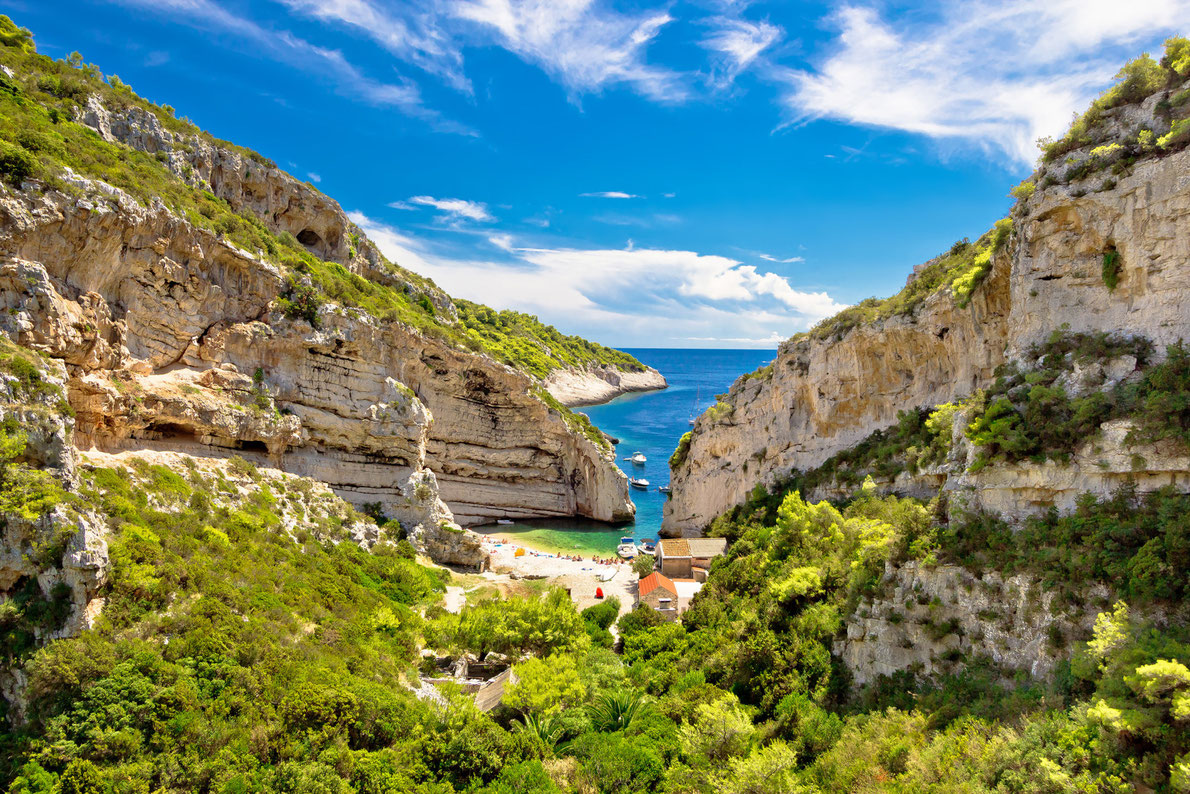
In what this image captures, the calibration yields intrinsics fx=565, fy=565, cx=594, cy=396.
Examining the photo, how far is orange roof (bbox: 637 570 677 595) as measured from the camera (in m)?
29.6

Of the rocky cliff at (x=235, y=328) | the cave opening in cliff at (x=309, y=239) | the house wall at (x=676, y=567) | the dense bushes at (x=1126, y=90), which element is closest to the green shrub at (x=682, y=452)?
the rocky cliff at (x=235, y=328)

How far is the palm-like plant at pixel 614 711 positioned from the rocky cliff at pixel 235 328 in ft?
62.7

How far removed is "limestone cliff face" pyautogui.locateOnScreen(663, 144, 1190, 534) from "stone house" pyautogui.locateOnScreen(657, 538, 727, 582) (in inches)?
244

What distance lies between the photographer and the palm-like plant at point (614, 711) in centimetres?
1867

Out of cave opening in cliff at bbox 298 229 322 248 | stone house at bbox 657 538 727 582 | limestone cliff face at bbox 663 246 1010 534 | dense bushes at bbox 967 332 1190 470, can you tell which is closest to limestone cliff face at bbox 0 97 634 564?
cave opening in cliff at bbox 298 229 322 248

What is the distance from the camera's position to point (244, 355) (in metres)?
29.3

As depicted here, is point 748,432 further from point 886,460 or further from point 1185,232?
point 1185,232

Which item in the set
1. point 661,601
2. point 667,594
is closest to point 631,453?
point 667,594

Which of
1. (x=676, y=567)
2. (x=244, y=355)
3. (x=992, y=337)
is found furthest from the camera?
(x=676, y=567)

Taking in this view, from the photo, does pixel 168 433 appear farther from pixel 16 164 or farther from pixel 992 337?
pixel 992 337

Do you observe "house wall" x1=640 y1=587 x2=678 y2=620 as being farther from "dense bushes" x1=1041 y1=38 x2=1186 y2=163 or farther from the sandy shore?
"dense bushes" x1=1041 y1=38 x2=1186 y2=163

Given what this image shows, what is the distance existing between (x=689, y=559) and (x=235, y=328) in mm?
27698

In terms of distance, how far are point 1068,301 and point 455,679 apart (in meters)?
24.9

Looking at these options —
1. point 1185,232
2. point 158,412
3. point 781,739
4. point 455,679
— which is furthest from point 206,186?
point 1185,232
